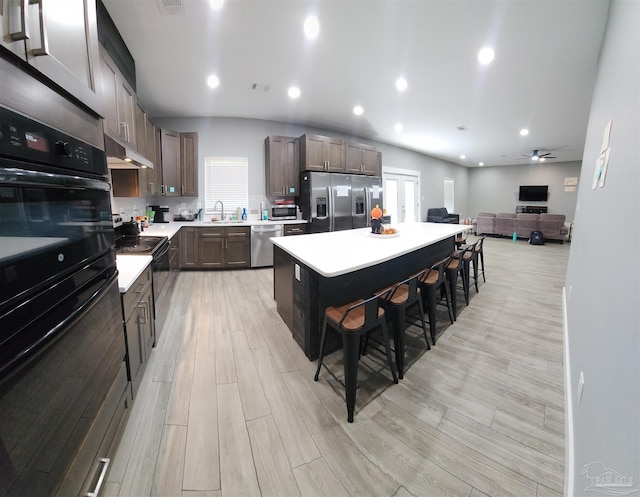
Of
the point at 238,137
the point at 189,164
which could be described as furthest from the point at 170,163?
the point at 238,137

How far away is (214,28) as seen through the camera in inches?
96.2

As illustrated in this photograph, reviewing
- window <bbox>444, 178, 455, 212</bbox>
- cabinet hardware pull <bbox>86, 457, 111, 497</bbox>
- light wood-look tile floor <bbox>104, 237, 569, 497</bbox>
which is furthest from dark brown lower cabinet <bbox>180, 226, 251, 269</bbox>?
window <bbox>444, 178, 455, 212</bbox>

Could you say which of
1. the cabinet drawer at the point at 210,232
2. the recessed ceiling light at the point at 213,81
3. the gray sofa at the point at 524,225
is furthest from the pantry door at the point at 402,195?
the recessed ceiling light at the point at 213,81

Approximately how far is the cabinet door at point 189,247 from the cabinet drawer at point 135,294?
267cm

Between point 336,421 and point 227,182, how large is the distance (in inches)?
188

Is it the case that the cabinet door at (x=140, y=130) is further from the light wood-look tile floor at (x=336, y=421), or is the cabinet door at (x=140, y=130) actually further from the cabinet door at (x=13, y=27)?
the cabinet door at (x=13, y=27)

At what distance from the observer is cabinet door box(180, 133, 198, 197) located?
4.62 m

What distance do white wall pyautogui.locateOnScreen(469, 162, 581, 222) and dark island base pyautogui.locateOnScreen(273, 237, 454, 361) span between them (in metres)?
11.4

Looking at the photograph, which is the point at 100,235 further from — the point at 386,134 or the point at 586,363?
the point at 386,134

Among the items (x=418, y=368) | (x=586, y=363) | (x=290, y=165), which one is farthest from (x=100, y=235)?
(x=290, y=165)

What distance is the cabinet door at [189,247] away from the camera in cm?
448

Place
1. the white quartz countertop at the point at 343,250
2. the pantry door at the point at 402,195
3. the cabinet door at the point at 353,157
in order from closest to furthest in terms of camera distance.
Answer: the white quartz countertop at the point at 343,250 → the cabinet door at the point at 353,157 → the pantry door at the point at 402,195

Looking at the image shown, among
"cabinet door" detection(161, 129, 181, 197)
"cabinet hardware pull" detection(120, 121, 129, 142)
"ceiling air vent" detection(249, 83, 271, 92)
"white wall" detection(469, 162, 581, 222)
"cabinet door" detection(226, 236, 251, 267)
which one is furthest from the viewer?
"white wall" detection(469, 162, 581, 222)

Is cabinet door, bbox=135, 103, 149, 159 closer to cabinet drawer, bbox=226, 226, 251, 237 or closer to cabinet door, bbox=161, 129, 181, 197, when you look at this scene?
cabinet door, bbox=161, 129, 181, 197
